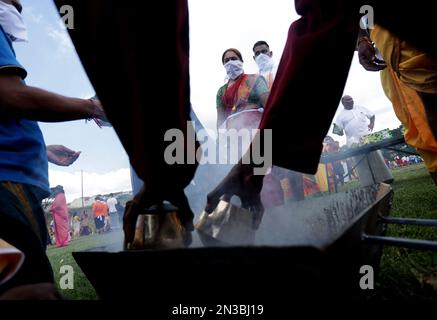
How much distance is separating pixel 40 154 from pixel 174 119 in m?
0.90

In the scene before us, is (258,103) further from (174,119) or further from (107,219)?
(107,219)

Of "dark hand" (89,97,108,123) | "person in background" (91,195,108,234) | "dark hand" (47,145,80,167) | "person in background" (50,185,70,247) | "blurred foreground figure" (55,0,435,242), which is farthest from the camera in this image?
"person in background" (91,195,108,234)

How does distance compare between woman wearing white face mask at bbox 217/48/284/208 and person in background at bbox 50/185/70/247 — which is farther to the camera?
person in background at bbox 50/185/70/247

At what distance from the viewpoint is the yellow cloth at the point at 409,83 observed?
174cm

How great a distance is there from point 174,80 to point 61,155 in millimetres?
1330

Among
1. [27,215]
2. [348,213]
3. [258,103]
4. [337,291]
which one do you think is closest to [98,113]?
[27,215]

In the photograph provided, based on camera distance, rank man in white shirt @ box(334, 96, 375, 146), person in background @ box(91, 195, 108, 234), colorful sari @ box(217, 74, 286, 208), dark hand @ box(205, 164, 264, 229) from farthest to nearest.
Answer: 1. person in background @ box(91, 195, 108, 234)
2. man in white shirt @ box(334, 96, 375, 146)
3. colorful sari @ box(217, 74, 286, 208)
4. dark hand @ box(205, 164, 264, 229)

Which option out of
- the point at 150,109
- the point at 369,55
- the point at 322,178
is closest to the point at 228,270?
the point at 150,109

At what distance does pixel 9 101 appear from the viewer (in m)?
1.07

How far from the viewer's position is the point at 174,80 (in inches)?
26.5

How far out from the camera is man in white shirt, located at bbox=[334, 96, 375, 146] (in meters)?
5.85

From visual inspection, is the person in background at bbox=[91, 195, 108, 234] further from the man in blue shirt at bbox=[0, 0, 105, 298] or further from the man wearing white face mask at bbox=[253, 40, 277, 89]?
the man in blue shirt at bbox=[0, 0, 105, 298]

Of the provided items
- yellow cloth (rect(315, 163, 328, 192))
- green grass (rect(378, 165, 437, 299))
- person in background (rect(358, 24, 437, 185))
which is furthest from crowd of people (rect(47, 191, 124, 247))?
yellow cloth (rect(315, 163, 328, 192))

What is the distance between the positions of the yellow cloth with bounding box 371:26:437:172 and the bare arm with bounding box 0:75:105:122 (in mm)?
1840
